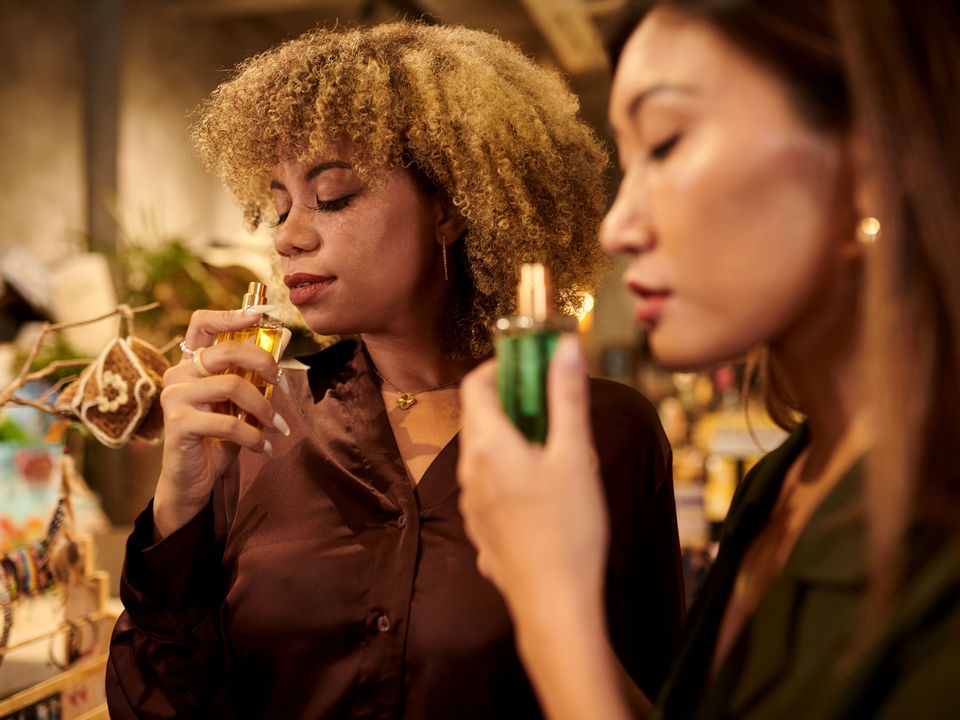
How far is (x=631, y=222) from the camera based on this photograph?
0.85m

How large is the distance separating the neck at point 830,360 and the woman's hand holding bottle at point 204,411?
0.78 metres

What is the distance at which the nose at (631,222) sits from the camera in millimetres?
843

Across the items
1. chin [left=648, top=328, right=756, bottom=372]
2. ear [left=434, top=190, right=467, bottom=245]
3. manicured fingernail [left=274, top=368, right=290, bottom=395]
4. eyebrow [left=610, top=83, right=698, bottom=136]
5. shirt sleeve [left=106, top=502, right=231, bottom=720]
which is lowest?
shirt sleeve [left=106, top=502, right=231, bottom=720]

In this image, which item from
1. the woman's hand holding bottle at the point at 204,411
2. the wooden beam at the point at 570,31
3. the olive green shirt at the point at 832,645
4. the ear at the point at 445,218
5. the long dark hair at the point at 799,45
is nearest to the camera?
the olive green shirt at the point at 832,645

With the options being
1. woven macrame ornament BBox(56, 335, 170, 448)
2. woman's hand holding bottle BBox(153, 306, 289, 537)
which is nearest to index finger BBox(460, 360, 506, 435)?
woman's hand holding bottle BBox(153, 306, 289, 537)

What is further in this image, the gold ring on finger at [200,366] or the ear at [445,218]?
the ear at [445,218]

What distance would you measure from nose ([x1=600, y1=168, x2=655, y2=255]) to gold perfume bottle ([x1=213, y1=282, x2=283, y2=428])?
0.68m

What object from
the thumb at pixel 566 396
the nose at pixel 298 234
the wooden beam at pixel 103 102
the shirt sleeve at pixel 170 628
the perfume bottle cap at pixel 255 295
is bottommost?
the shirt sleeve at pixel 170 628

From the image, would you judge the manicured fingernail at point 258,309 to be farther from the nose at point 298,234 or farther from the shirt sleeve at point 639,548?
the shirt sleeve at point 639,548

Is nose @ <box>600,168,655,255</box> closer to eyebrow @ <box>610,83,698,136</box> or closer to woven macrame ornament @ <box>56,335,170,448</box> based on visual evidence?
eyebrow @ <box>610,83,698,136</box>

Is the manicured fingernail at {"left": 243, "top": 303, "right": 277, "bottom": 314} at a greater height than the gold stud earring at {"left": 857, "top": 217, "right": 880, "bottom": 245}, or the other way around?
the manicured fingernail at {"left": 243, "top": 303, "right": 277, "bottom": 314}

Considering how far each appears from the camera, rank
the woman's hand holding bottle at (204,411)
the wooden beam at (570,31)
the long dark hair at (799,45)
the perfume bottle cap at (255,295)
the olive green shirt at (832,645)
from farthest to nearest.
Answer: the wooden beam at (570,31), the perfume bottle cap at (255,295), the woman's hand holding bottle at (204,411), the long dark hair at (799,45), the olive green shirt at (832,645)

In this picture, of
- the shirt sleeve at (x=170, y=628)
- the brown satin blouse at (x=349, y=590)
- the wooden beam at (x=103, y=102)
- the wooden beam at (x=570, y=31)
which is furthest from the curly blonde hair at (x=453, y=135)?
the wooden beam at (x=570, y=31)

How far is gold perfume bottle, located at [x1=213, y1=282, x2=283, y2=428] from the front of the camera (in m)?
1.32
